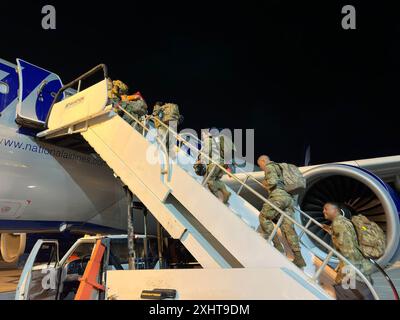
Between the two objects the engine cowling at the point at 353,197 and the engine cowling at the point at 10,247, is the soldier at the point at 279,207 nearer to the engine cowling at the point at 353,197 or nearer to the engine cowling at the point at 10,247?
the engine cowling at the point at 353,197

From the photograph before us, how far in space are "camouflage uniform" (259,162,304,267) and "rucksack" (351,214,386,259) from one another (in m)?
0.85

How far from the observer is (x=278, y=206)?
470 centimetres

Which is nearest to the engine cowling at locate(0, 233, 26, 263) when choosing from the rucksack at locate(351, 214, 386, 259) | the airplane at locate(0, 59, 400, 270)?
the airplane at locate(0, 59, 400, 270)

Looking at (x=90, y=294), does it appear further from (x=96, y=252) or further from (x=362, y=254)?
(x=362, y=254)

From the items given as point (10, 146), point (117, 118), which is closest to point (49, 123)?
point (10, 146)

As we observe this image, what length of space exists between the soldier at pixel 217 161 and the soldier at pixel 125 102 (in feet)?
4.45

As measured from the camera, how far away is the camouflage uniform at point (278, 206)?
15.1 ft

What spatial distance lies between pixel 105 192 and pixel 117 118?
2.83 m

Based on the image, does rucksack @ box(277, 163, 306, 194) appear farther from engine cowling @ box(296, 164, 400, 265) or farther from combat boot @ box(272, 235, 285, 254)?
engine cowling @ box(296, 164, 400, 265)

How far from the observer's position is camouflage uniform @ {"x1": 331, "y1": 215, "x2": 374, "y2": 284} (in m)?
3.79
